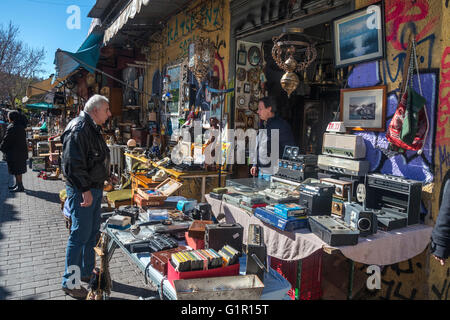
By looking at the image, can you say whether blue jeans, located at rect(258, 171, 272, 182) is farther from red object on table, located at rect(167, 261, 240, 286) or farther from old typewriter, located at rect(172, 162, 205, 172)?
red object on table, located at rect(167, 261, 240, 286)

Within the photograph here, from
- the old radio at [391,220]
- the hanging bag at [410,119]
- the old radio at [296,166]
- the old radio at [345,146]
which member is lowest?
the old radio at [391,220]

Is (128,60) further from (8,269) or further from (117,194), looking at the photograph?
(8,269)

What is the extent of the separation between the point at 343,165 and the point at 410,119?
2.72 ft

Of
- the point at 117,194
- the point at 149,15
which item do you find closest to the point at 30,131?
the point at 149,15

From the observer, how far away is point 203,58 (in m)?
6.75

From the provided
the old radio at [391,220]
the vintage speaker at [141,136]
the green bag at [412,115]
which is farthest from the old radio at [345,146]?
the vintage speaker at [141,136]

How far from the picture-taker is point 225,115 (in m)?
6.31

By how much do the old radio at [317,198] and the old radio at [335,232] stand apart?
23 centimetres

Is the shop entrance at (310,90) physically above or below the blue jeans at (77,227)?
above

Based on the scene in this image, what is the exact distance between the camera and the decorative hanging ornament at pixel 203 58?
6.66m

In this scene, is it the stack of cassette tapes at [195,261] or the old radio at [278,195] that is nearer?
the stack of cassette tapes at [195,261]

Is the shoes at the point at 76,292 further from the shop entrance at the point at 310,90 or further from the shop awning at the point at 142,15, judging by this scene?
the shop awning at the point at 142,15

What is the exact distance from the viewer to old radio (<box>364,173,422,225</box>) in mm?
2910

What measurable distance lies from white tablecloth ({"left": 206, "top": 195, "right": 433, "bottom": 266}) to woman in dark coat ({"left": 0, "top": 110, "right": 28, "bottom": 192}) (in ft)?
24.9
